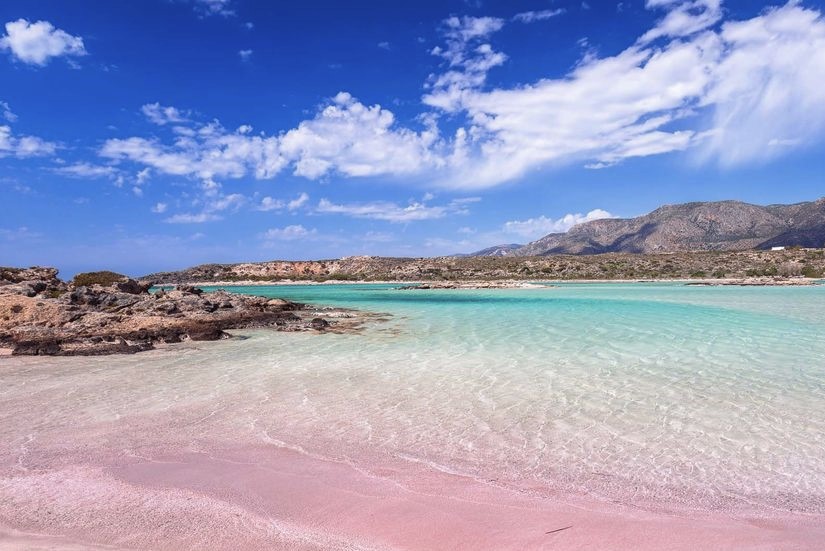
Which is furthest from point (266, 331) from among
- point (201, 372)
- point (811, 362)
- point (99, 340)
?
point (811, 362)

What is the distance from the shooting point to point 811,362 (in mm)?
10195

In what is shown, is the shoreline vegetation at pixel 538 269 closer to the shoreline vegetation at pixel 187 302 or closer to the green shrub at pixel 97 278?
the shoreline vegetation at pixel 187 302

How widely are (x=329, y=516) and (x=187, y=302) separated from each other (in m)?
21.2

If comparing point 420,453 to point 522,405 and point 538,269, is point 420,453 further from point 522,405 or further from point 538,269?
point 538,269

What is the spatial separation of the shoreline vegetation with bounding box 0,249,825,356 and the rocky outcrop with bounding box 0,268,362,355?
3 cm

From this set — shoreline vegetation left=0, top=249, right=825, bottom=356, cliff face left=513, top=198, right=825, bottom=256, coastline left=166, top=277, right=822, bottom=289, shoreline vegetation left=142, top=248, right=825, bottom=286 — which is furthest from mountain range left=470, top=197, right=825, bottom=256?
coastline left=166, top=277, right=822, bottom=289

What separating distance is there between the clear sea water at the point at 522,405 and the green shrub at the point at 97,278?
79.1 ft

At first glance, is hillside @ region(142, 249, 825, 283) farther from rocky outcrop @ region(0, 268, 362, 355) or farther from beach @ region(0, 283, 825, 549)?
beach @ region(0, 283, 825, 549)

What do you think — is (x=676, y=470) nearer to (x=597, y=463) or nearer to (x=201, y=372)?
(x=597, y=463)

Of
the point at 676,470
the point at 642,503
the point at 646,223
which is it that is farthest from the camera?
the point at 646,223

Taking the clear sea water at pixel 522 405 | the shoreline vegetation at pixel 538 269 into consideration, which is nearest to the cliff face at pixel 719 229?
the shoreline vegetation at pixel 538 269

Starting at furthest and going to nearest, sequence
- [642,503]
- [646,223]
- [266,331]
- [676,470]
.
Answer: [646,223] < [266,331] < [676,470] < [642,503]

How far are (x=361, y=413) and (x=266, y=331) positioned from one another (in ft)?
39.1

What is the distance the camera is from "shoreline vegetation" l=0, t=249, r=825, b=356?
15.3 m
